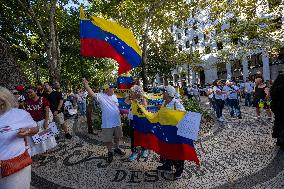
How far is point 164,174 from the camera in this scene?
633 cm

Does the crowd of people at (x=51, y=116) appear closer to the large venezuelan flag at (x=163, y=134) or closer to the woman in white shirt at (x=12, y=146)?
the woman in white shirt at (x=12, y=146)

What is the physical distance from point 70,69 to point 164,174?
34601 mm

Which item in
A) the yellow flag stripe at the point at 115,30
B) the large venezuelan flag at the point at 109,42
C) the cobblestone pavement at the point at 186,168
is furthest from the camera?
the yellow flag stripe at the point at 115,30

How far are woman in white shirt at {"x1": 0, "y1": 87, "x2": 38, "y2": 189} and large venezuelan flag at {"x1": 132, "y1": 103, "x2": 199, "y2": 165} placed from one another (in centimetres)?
318

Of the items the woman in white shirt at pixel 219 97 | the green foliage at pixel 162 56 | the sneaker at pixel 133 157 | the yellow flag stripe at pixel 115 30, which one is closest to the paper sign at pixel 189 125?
the sneaker at pixel 133 157

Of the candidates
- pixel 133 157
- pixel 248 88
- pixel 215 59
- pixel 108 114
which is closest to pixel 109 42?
pixel 108 114

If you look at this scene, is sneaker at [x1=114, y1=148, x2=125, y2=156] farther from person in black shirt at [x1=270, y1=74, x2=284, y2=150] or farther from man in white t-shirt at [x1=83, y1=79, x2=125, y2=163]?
person in black shirt at [x1=270, y1=74, x2=284, y2=150]

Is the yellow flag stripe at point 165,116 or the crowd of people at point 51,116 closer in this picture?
the crowd of people at point 51,116

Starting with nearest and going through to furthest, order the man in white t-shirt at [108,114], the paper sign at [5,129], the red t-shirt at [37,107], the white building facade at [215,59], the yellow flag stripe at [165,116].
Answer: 1. the paper sign at [5,129]
2. the yellow flag stripe at [165,116]
3. the man in white t-shirt at [108,114]
4. the red t-shirt at [37,107]
5. the white building facade at [215,59]

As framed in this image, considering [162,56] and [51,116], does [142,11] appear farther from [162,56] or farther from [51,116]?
[162,56]

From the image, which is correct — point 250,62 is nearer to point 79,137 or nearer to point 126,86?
point 126,86

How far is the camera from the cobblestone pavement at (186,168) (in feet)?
19.0

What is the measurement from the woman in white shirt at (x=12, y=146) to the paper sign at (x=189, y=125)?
308 cm

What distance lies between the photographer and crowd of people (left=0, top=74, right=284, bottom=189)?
323 centimetres
